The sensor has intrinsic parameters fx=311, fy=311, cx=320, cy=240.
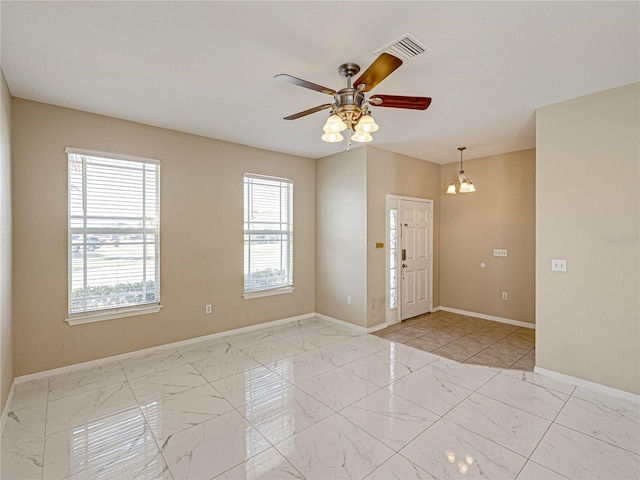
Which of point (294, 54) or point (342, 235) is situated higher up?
point (294, 54)

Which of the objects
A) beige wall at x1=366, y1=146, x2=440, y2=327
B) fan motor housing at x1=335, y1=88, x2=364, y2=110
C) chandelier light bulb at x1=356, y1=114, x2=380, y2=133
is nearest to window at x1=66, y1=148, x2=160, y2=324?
fan motor housing at x1=335, y1=88, x2=364, y2=110

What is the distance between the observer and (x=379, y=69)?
199 cm

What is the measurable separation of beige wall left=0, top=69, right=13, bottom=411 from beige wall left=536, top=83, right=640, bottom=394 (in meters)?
4.92

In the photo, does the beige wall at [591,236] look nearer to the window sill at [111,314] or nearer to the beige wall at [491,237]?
the beige wall at [491,237]

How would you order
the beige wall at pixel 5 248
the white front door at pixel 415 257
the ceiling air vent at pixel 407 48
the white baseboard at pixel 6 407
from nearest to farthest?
the ceiling air vent at pixel 407 48 → the white baseboard at pixel 6 407 → the beige wall at pixel 5 248 → the white front door at pixel 415 257

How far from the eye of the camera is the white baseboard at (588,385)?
9.08 feet

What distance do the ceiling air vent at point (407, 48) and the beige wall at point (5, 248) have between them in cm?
307

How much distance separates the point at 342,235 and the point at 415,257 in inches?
57.8

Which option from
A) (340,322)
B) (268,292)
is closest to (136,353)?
(268,292)

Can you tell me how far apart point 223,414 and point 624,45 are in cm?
410

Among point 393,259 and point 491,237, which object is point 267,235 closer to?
point 393,259

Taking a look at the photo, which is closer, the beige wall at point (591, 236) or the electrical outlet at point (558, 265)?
the beige wall at point (591, 236)

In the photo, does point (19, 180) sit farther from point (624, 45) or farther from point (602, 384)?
point (602, 384)

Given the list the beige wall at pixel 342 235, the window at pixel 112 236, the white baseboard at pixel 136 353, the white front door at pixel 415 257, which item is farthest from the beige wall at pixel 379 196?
the window at pixel 112 236
